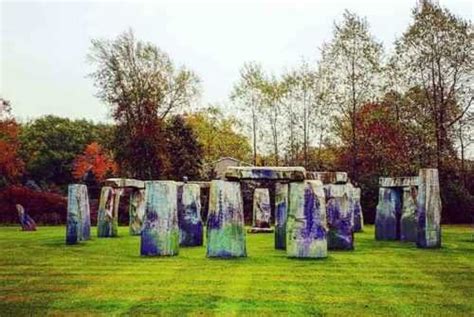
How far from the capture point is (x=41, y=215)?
105 feet

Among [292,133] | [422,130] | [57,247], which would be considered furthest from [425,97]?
[57,247]

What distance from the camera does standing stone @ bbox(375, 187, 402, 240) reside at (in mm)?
20469

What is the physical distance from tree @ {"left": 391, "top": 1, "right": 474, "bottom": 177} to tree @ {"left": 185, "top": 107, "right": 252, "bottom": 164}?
15.2 meters

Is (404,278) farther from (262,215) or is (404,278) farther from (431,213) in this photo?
(262,215)

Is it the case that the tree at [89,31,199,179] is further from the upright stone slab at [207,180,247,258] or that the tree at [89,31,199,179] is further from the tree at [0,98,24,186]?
the upright stone slab at [207,180,247,258]

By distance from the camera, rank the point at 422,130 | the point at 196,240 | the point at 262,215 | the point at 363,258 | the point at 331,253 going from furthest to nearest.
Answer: the point at 422,130, the point at 262,215, the point at 196,240, the point at 331,253, the point at 363,258

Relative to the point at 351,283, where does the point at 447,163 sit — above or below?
above

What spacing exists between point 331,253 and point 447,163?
16.8 m

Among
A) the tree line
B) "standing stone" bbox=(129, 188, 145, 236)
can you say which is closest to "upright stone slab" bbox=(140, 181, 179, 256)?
"standing stone" bbox=(129, 188, 145, 236)

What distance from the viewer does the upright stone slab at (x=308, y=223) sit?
14.4 m

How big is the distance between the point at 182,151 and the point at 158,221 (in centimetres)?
2255

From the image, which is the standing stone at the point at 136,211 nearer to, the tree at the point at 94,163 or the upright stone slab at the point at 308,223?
the upright stone slab at the point at 308,223

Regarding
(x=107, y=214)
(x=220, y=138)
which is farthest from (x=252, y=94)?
(x=107, y=214)

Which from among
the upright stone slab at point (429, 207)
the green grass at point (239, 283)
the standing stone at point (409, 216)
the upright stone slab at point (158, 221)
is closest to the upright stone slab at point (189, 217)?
the green grass at point (239, 283)
